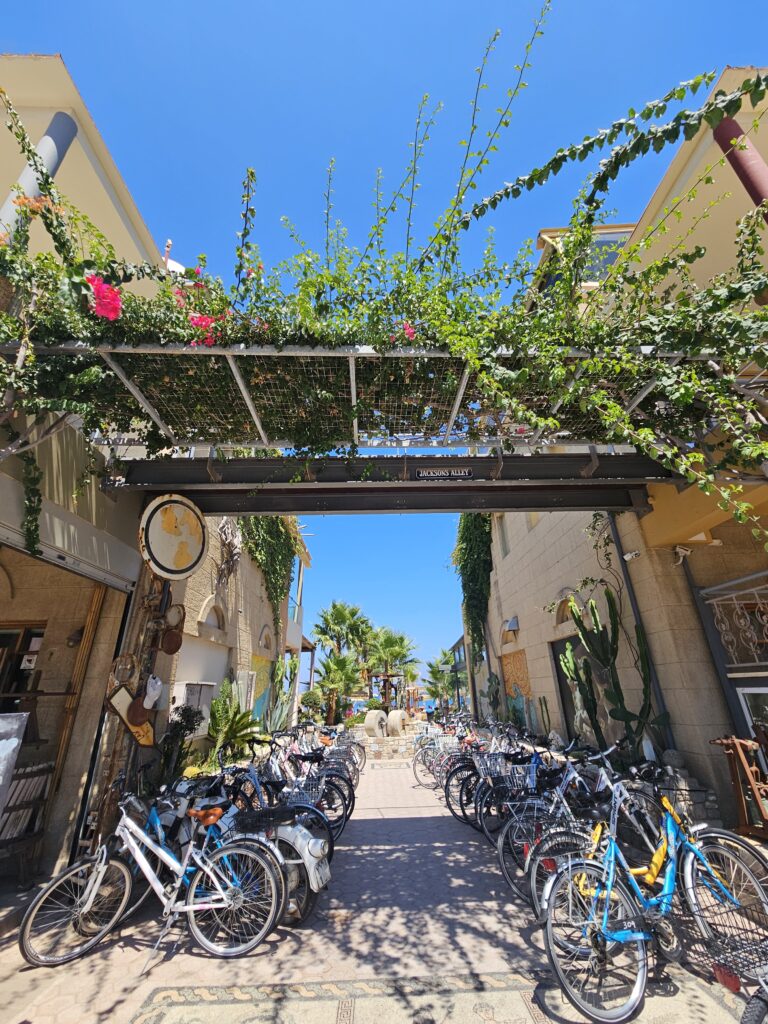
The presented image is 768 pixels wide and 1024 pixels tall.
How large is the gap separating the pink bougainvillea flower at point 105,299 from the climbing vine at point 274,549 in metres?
7.12

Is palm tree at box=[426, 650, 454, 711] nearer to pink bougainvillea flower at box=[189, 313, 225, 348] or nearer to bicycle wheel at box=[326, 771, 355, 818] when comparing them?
bicycle wheel at box=[326, 771, 355, 818]

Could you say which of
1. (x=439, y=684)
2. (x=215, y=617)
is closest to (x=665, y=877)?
(x=215, y=617)

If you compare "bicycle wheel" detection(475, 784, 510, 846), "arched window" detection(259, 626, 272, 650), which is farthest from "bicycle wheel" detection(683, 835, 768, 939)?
"arched window" detection(259, 626, 272, 650)

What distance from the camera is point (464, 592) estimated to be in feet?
51.1

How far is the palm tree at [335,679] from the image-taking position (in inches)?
655

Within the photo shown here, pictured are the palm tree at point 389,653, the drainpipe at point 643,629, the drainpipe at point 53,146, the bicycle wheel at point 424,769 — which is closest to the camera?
the drainpipe at point 53,146

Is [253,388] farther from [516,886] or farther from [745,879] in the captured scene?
[745,879]

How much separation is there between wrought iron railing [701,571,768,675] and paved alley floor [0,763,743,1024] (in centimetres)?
347

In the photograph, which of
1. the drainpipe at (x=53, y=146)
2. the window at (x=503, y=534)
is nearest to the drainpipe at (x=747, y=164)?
the drainpipe at (x=53, y=146)

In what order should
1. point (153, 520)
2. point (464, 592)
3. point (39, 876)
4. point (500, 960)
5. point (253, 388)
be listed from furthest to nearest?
1. point (464, 592)
2. point (153, 520)
3. point (39, 876)
4. point (253, 388)
5. point (500, 960)

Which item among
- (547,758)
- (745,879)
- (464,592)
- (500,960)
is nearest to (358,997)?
(500,960)

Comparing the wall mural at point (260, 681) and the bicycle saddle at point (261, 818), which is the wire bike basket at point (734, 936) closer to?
the bicycle saddle at point (261, 818)

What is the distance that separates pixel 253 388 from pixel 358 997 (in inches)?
173

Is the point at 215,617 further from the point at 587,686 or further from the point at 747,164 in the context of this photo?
the point at 747,164
